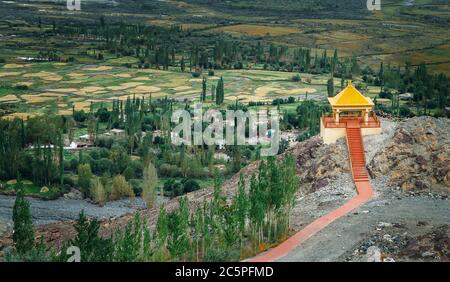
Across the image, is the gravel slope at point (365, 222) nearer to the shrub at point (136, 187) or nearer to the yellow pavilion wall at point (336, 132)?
the yellow pavilion wall at point (336, 132)

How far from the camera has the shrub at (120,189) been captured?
159 feet

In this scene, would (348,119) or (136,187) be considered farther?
(136,187)

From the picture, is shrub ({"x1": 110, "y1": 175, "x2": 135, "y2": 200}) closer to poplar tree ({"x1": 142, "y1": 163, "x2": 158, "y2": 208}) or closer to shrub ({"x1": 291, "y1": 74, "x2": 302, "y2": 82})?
poplar tree ({"x1": 142, "y1": 163, "x2": 158, "y2": 208})

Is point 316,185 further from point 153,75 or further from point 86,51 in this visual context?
point 86,51

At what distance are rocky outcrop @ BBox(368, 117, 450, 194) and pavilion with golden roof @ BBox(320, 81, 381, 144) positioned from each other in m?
1.17

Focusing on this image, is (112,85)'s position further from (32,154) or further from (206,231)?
(206,231)

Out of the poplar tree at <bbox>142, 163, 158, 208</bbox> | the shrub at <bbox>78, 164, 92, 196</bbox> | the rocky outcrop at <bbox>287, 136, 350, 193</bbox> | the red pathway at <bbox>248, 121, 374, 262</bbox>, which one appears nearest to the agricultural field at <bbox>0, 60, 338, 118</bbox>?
the shrub at <bbox>78, 164, 92, 196</bbox>

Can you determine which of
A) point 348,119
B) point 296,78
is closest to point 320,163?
point 348,119

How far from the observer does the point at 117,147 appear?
57.5 metres

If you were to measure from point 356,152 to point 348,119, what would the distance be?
84.0 inches

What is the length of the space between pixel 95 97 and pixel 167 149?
20.4m

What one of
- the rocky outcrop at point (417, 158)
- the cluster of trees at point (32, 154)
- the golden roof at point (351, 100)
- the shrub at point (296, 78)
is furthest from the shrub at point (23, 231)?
the shrub at point (296, 78)

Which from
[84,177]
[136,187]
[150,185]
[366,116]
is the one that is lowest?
[136,187]

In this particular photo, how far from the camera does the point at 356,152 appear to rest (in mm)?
32500
